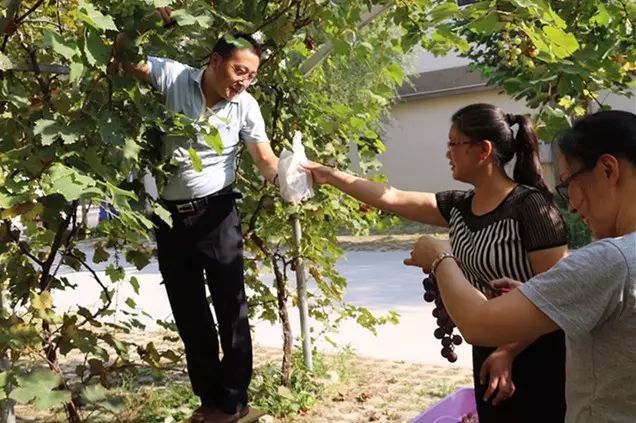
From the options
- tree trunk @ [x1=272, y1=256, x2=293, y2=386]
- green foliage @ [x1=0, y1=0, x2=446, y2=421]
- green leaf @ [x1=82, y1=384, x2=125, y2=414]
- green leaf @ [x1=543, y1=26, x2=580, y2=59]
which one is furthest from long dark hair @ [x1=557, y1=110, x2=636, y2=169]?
tree trunk @ [x1=272, y1=256, x2=293, y2=386]

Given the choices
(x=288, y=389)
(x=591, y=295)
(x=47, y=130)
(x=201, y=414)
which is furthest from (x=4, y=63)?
(x=288, y=389)

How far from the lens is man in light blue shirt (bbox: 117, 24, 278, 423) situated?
277cm

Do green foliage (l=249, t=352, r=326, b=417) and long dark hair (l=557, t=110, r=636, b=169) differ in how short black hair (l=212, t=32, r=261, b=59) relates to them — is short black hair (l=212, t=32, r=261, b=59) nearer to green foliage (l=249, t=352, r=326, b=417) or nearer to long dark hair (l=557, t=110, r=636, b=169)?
long dark hair (l=557, t=110, r=636, b=169)

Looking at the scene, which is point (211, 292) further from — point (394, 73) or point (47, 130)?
point (394, 73)

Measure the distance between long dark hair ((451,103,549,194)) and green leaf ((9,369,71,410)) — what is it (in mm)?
1447

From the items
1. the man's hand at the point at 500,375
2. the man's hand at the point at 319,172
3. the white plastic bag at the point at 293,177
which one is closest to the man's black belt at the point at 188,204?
the white plastic bag at the point at 293,177

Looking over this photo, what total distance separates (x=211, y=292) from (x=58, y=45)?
1367mm

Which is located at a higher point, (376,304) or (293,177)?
(293,177)

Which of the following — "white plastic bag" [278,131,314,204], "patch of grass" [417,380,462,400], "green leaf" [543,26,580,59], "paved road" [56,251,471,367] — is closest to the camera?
"green leaf" [543,26,580,59]

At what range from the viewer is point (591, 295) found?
4.64ft

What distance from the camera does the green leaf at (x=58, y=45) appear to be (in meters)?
1.98

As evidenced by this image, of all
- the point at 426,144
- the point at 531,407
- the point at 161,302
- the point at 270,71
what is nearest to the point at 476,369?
the point at 531,407

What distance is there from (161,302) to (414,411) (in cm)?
533

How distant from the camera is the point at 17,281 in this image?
275cm
